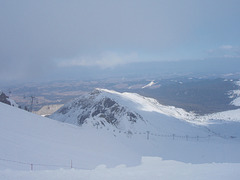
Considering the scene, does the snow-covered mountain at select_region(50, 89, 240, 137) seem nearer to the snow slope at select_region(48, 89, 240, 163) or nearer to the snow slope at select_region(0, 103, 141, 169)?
the snow slope at select_region(48, 89, 240, 163)

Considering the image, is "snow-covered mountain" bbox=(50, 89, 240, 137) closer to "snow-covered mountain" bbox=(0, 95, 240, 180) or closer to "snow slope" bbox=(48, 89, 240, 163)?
"snow slope" bbox=(48, 89, 240, 163)

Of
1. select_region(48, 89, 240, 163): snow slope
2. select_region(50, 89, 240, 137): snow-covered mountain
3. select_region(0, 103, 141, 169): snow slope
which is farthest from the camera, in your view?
select_region(50, 89, 240, 137): snow-covered mountain

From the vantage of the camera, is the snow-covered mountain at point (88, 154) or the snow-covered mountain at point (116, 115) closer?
the snow-covered mountain at point (88, 154)

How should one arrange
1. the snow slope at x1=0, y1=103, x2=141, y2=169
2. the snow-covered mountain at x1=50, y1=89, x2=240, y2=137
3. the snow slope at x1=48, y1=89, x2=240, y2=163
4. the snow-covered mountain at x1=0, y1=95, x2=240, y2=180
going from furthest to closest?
1. the snow-covered mountain at x1=50, y1=89, x2=240, y2=137
2. the snow slope at x1=48, y1=89, x2=240, y2=163
3. the snow slope at x1=0, y1=103, x2=141, y2=169
4. the snow-covered mountain at x1=0, y1=95, x2=240, y2=180

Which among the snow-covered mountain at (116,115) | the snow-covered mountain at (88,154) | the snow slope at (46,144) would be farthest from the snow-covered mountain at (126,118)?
the snow slope at (46,144)

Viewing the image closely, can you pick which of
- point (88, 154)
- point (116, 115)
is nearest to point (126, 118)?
point (116, 115)

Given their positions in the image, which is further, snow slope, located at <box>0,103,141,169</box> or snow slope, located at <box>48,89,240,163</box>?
snow slope, located at <box>48,89,240,163</box>

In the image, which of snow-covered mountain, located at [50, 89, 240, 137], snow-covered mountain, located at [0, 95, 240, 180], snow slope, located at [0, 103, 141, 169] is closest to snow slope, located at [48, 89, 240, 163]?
snow-covered mountain, located at [50, 89, 240, 137]

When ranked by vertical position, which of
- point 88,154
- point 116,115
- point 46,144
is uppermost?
point 116,115

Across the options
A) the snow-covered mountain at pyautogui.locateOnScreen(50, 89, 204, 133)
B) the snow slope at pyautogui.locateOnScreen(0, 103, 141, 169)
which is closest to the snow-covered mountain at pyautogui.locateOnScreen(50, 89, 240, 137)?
the snow-covered mountain at pyautogui.locateOnScreen(50, 89, 204, 133)

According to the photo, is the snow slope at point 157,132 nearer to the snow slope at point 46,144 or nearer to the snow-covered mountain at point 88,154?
the snow-covered mountain at point 88,154

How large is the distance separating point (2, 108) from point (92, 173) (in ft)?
66.0

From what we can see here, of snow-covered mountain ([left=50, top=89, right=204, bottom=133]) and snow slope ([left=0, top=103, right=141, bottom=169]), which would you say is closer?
snow slope ([left=0, top=103, right=141, bottom=169])

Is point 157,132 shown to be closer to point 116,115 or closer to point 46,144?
point 116,115
